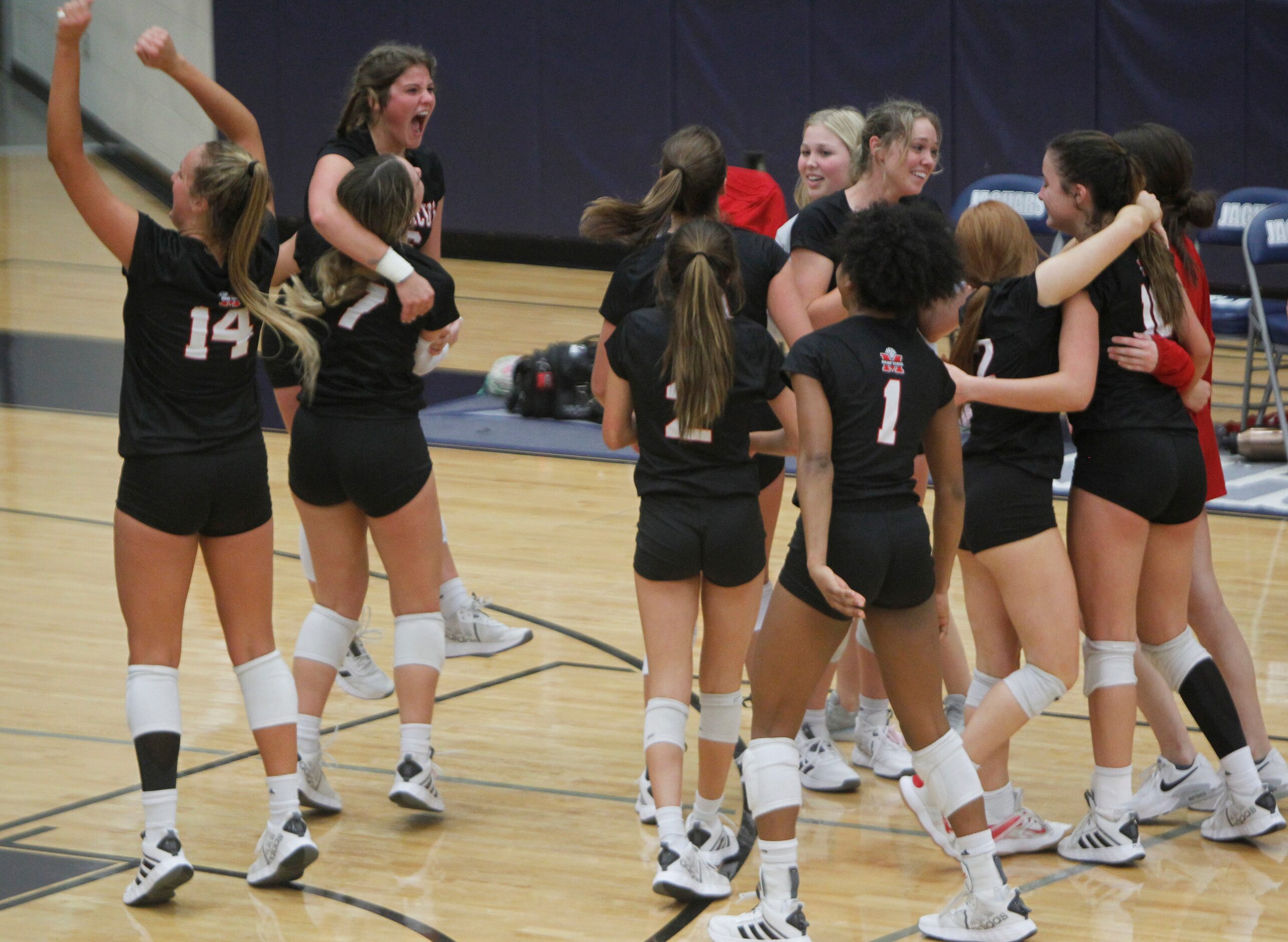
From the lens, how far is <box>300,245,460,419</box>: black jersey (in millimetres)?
3758

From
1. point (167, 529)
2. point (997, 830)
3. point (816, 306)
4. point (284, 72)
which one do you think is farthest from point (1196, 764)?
point (284, 72)

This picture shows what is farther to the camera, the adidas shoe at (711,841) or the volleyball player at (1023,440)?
the adidas shoe at (711,841)

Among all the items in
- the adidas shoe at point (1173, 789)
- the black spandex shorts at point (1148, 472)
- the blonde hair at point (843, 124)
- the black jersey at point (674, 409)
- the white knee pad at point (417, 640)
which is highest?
the blonde hair at point (843, 124)

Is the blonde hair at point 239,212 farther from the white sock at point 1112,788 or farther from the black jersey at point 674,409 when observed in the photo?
the white sock at point 1112,788

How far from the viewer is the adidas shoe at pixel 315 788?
394cm

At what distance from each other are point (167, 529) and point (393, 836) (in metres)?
0.99

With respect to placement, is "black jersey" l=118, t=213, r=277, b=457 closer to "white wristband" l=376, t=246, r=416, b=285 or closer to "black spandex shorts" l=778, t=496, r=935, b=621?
"white wristband" l=376, t=246, r=416, b=285

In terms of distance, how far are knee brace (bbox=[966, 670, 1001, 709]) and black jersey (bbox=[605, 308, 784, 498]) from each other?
0.82m

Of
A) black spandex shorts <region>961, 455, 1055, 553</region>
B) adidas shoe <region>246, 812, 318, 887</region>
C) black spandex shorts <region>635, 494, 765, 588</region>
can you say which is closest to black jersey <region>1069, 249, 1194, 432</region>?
black spandex shorts <region>961, 455, 1055, 553</region>

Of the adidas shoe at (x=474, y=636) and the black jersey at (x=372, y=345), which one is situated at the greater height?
the black jersey at (x=372, y=345)

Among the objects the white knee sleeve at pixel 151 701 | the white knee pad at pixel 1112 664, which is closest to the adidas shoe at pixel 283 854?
the white knee sleeve at pixel 151 701

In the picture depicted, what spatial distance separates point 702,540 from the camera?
3457 mm

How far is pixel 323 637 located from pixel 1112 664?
1.88 metres

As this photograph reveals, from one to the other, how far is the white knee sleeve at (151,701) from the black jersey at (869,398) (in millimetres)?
1510
